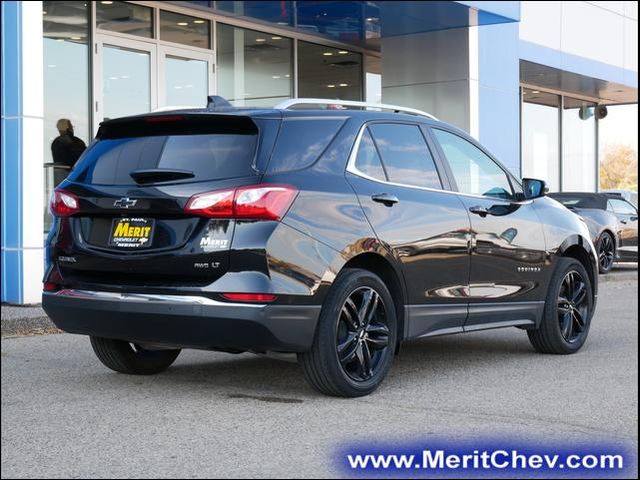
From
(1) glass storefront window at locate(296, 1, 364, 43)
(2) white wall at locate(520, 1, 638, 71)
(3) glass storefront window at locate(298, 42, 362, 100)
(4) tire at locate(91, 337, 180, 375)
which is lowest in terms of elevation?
(4) tire at locate(91, 337, 180, 375)

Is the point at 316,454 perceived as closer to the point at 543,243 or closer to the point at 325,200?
the point at 325,200

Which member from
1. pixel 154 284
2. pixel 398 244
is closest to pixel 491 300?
pixel 398 244

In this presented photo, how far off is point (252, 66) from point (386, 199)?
1283cm

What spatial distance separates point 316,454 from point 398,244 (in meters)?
1.95

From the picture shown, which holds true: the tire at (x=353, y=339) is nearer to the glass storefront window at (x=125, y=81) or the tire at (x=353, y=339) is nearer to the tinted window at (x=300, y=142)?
the tinted window at (x=300, y=142)

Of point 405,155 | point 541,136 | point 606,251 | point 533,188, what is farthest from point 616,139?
point 405,155

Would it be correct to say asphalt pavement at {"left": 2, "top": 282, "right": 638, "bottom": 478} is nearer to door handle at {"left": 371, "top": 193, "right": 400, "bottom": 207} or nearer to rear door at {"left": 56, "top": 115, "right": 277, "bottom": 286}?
rear door at {"left": 56, "top": 115, "right": 277, "bottom": 286}

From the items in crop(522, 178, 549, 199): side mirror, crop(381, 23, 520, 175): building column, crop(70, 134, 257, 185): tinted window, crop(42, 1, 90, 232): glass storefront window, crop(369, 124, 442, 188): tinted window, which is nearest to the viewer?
crop(70, 134, 257, 185): tinted window

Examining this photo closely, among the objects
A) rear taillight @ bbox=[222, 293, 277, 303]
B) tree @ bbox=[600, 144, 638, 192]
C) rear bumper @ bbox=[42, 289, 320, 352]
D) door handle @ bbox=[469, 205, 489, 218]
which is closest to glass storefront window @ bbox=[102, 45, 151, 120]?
door handle @ bbox=[469, 205, 489, 218]

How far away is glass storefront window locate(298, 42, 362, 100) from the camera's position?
2017cm

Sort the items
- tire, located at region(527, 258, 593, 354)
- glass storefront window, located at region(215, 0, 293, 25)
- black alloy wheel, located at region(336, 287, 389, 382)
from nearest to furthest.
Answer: black alloy wheel, located at region(336, 287, 389, 382), tire, located at region(527, 258, 593, 354), glass storefront window, located at region(215, 0, 293, 25)

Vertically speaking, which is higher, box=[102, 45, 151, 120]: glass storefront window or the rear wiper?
box=[102, 45, 151, 120]: glass storefront window

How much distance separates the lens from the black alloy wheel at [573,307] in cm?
848

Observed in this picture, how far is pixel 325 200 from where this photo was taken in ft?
20.3
